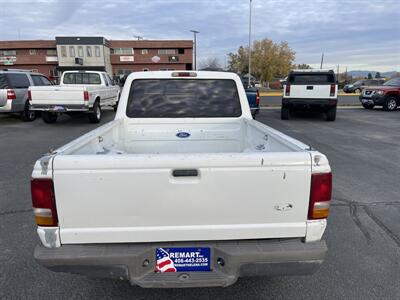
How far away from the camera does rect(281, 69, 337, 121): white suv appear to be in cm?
1307

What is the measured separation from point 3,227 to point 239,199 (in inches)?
133

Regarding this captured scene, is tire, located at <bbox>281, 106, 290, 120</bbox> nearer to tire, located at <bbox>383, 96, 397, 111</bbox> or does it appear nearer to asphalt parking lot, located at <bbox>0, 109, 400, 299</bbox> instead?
asphalt parking lot, located at <bbox>0, 109, 400, 299</bbox>

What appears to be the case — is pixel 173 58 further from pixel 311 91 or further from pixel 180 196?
pixel 180 196

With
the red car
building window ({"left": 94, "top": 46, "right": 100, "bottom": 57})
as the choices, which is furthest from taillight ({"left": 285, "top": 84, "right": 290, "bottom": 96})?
building window ({"left": 94, "top": 46, "right": 100, "bottom": 57})

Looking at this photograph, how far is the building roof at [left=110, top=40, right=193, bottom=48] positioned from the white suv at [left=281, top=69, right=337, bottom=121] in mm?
46043

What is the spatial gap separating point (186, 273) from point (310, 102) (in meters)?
12.5

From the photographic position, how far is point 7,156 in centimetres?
756

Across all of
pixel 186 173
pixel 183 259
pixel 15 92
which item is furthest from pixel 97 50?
pixel 183 259

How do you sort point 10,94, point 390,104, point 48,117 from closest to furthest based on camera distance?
point 10,94 < point 48,117 < point 390,104

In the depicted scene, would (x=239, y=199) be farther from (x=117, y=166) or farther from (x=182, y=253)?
(x=117, y=166)

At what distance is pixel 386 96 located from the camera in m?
17.1

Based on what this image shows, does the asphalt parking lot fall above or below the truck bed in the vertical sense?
below

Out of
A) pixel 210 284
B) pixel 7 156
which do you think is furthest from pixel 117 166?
pixel 7 156

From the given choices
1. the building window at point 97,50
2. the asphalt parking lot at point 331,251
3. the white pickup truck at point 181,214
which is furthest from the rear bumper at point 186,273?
the building window at point 97,50
